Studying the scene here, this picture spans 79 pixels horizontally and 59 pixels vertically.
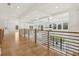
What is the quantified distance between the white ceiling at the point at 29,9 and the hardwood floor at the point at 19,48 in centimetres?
43

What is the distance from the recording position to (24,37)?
2.42 meters

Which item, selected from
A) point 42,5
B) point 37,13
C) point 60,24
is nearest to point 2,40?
point 37,13

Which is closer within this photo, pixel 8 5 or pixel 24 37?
pixel 8 5

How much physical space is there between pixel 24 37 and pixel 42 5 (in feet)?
2.65

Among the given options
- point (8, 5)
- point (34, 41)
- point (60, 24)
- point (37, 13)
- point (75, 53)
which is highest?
point (8, 5)

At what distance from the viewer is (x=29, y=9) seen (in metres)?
2.25

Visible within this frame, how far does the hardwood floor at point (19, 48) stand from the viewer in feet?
7.41

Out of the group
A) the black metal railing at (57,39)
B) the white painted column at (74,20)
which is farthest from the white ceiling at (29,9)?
the black metal railing at (57,39)

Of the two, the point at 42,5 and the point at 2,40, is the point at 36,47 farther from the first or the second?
the point at 42,5

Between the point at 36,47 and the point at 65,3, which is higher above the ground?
the point at 65,3

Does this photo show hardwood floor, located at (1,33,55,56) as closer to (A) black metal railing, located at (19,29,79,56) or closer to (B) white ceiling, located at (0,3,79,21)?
(A) black metal railing, located at (19,29,79,56)

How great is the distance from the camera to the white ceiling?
2199 millimetres

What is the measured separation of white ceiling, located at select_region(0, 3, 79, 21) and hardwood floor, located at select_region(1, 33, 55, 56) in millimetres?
426

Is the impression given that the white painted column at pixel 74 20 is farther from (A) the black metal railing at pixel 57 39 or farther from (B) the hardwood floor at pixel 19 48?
(B) the hardwood floor at pixel 19 48
